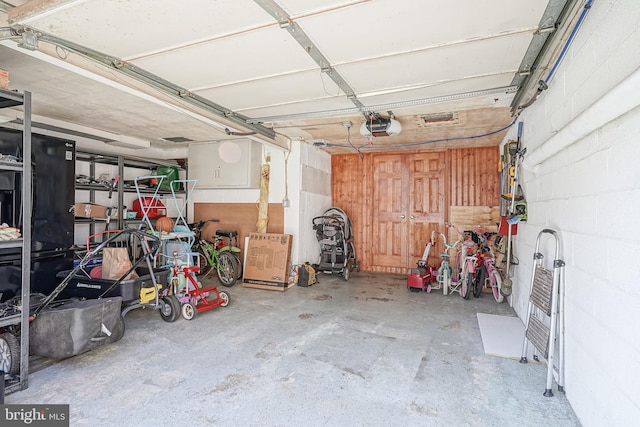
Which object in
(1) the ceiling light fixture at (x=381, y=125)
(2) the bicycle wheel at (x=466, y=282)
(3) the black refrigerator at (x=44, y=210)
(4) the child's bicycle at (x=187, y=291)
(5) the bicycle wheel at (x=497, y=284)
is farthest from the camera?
(2) the bicycle wheel at (x=466, y=282)

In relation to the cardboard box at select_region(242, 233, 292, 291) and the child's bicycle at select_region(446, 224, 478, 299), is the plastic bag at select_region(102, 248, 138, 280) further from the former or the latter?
the child's bicycle at select_region(446, 224, 478, 299)

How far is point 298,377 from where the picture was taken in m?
2.52

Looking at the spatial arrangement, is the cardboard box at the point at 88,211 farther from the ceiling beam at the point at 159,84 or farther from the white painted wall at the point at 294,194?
the ceiling beam at the point at 159,84

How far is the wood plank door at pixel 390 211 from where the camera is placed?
655cm

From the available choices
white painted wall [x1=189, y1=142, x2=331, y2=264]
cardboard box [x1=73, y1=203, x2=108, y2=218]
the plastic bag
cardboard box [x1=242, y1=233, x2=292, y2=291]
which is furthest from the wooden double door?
cardboard box [x1=73, y1=203, x2=108, y2=218]

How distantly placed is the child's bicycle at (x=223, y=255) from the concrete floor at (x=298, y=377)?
153cm

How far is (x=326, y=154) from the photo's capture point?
677 centimetres

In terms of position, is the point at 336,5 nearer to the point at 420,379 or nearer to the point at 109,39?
the point at 109,39

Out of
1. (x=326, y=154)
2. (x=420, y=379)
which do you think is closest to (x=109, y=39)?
(x=420, y=379)

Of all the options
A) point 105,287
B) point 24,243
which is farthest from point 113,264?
point 24,243

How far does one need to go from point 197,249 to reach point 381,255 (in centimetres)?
359

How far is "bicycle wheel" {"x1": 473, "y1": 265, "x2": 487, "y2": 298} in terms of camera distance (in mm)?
4793

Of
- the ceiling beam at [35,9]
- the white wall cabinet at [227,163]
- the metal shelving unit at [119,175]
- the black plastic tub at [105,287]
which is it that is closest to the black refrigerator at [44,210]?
the black plastic tub at [105,287]

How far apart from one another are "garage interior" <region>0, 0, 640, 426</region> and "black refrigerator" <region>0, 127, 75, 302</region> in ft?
0.78
